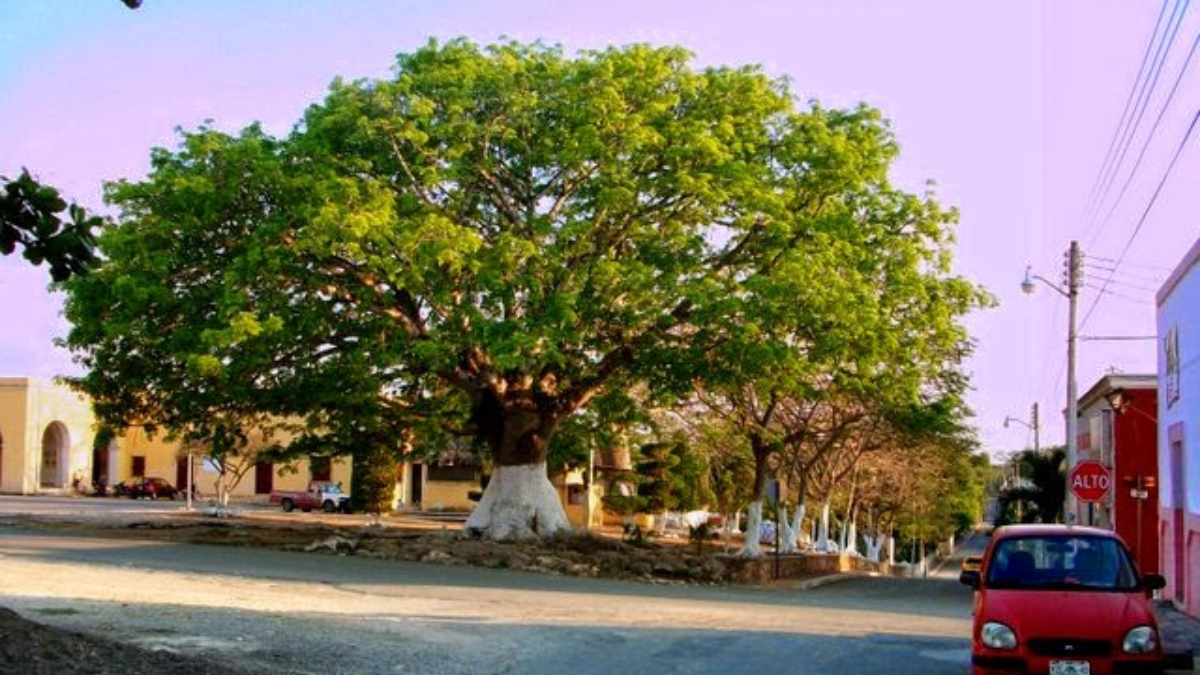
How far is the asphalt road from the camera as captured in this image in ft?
43.2

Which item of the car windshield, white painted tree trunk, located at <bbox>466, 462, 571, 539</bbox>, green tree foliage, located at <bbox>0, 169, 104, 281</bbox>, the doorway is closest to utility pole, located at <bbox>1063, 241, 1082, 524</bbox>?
white painted tree trunk, located at <bbox>466, 462, 571, 539</bbox>

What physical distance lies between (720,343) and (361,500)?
39.6 metres

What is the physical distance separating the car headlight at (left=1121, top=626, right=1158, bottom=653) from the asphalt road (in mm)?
3353

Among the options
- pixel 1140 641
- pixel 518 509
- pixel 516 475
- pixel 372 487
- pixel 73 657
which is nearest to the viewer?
pixel 73 657

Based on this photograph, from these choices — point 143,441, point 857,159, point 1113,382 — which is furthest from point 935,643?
point 143,441

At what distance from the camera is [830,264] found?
2894 cm

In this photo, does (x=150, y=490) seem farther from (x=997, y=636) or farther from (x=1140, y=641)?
(x=1140, y=641)

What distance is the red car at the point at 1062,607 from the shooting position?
35.3 ft

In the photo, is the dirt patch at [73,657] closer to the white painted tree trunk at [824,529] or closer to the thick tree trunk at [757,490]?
the thick tree trunk at [757,490]

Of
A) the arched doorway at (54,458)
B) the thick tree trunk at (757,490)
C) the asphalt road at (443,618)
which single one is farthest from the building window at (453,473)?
the asphalt road at (443,618)

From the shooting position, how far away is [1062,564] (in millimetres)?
12188

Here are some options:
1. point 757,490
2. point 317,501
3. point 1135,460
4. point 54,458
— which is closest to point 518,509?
point 757,490

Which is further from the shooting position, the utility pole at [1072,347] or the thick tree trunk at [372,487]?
the thick tree trunk at [372,487]

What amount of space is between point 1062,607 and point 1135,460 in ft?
101
